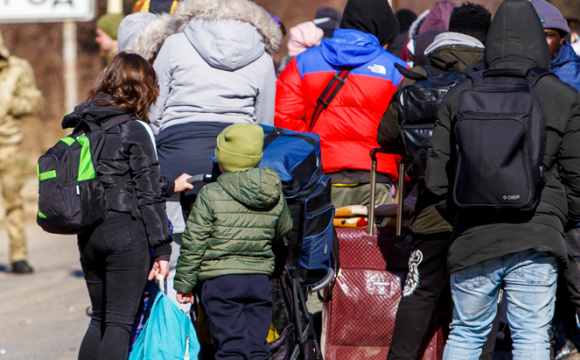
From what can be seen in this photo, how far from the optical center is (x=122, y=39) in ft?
18.7

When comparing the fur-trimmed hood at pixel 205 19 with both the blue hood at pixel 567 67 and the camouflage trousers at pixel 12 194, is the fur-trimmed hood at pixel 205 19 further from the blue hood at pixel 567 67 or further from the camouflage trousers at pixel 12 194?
the camouflage trousers at pixel 12 194

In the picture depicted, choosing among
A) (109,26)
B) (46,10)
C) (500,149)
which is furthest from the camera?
(46,10)

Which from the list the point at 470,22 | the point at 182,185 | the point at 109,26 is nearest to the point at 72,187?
the point at 182,185

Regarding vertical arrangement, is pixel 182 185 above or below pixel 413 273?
above

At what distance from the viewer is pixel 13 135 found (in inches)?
339

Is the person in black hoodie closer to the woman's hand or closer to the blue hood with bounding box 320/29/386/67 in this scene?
the woman's hand

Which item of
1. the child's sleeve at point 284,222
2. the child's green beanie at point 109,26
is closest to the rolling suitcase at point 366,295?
the child's sleeve at point 284,222

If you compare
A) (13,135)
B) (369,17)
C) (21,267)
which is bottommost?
(21,267)

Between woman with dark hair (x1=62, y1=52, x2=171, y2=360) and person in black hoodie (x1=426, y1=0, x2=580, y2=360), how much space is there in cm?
139

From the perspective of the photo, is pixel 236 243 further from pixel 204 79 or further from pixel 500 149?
pixel 500 149

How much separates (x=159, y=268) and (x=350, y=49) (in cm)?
193

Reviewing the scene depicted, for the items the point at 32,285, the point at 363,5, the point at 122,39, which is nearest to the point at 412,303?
the point at 363,5

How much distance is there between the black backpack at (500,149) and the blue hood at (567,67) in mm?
1248

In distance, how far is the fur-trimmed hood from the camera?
15.7ft
